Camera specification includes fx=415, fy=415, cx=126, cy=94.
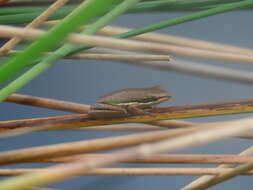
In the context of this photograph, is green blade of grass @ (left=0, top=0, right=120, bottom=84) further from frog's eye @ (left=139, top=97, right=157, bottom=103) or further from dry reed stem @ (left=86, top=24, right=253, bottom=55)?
frog's eye @ (left=139, top=97, right=157, bottom=103)

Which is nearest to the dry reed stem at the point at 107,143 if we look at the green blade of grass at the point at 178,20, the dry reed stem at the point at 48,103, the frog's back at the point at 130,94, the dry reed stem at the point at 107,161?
the dry reed stem at the point at 107,161

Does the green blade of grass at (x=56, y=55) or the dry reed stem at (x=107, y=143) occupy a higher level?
the green blade of grass at (x=56, y=55)

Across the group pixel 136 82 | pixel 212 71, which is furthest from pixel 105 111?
pixel 136 82

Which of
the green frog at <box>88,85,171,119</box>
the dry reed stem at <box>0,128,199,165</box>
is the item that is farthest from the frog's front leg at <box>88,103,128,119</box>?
the dry reed stem at <box>0,128,199,165</box>

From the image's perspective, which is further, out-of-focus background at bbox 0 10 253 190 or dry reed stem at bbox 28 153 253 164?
out-of-focus background at bbox 0 10 253 190

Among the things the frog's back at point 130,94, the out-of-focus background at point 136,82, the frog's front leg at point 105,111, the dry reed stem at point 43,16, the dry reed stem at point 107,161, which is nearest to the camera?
the dry reed stem at point 107,161

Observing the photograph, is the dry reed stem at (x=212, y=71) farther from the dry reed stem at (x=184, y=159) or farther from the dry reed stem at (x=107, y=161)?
the dry reed stem at (x=107, y=161)

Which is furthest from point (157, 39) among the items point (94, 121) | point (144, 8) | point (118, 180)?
point (118, 180)

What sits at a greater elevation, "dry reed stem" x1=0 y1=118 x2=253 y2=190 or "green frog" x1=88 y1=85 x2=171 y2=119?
"green frog" x1=88 y1=85 x2=171 y2=119
